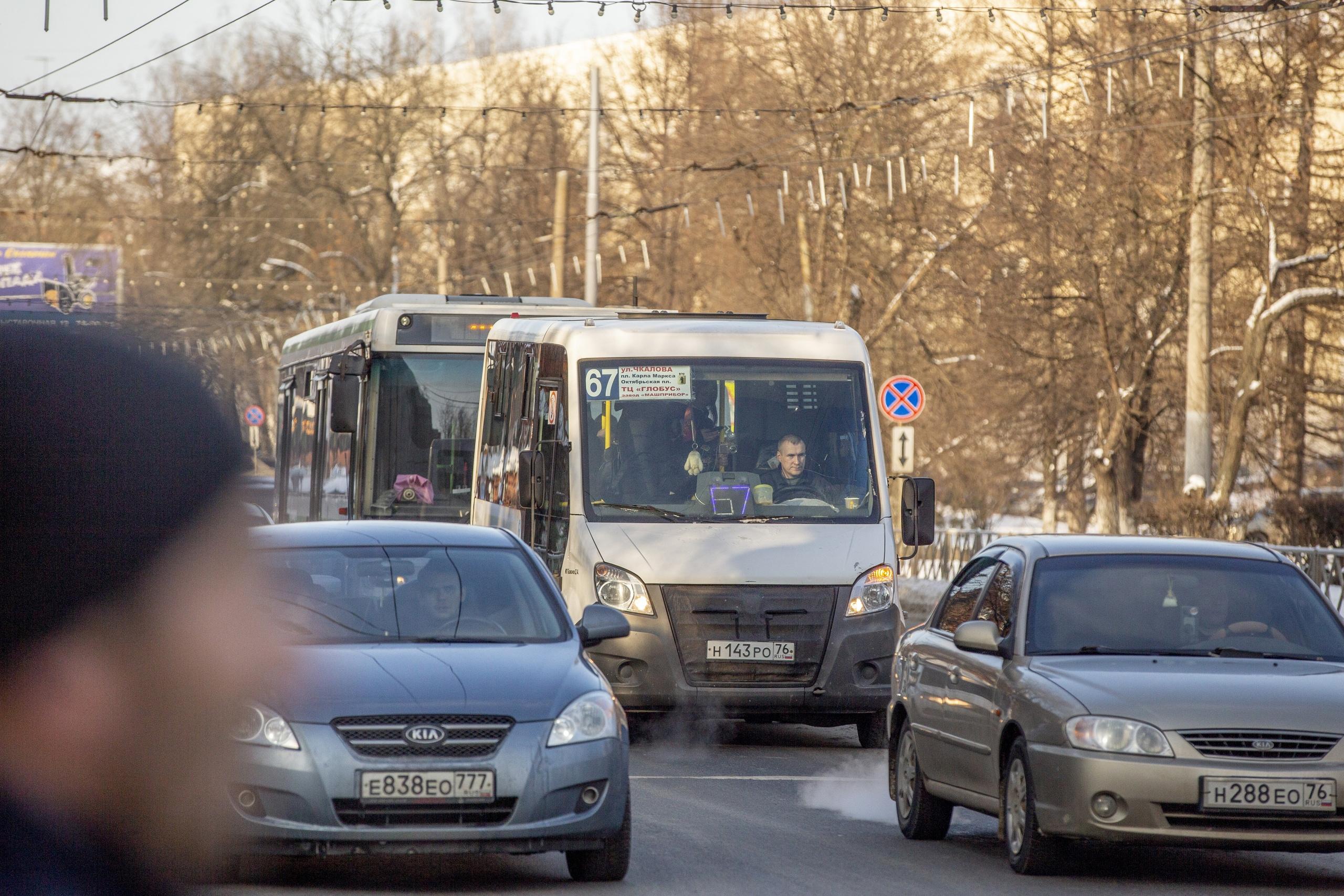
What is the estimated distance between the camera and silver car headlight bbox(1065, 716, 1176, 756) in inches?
312

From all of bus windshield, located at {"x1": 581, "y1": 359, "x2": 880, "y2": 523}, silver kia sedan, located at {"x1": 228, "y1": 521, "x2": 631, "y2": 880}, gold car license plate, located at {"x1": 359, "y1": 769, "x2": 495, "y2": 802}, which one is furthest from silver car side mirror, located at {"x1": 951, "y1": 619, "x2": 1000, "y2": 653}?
bus windshield, located at {"x1": 581, "y1": 359, "x2": 880, "y2": 523}

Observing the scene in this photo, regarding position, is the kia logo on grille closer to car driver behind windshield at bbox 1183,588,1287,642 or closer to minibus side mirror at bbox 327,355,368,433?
car driver behind windshield at bbox 1183,588,1287,642

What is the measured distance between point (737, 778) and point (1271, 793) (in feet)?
14.8

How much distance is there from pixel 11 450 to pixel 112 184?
5882 centimetres

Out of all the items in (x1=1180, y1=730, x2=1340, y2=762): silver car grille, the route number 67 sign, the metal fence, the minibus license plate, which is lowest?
the metal fence

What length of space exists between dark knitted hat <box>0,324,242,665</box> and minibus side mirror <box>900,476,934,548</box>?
10975 mm

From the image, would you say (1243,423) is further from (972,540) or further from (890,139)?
(890,139)

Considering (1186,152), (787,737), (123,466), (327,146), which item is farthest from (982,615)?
(327,146)

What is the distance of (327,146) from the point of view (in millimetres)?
60531

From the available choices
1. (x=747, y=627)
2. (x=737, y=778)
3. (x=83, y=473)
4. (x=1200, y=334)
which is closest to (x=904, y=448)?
(x=1200, y=334)

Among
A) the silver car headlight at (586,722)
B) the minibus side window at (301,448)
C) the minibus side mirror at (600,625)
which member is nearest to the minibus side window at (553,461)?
the minibus side mirror at (600,625)

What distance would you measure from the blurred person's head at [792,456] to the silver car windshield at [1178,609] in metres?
4.94

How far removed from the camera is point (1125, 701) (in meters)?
8.04

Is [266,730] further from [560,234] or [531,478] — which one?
[560,234]
